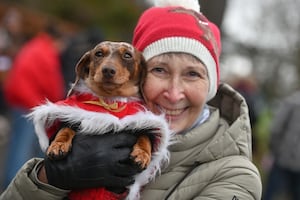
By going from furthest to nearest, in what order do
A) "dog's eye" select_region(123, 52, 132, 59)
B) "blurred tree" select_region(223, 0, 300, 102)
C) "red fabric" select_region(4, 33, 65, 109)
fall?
1. "blurred tree" select_region(223, 0, 300, 102)
2. "red fabric" select_region(4, 33, 65, 109)
3. "dog's eye" select_region(123, 52, 132, 59)

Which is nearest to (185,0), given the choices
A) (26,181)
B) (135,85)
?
(135,85)

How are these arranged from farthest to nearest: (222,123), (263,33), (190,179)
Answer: (263,33) → (222,123) → (190,179)

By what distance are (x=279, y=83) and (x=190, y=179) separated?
20.1 metres

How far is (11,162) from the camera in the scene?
734cm

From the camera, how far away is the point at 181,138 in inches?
114

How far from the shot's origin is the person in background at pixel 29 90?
7223 millimetres

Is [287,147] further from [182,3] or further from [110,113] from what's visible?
[110,113]

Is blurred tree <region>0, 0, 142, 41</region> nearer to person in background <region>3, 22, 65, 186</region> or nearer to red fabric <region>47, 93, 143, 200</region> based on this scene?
person in background <region>3, 22, 65, 186</region>

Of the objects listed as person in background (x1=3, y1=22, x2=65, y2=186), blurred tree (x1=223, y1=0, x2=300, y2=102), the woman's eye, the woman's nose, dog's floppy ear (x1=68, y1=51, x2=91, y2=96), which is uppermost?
dog's floppy ear (x1=68, y1=51, x2=91, y2=96)

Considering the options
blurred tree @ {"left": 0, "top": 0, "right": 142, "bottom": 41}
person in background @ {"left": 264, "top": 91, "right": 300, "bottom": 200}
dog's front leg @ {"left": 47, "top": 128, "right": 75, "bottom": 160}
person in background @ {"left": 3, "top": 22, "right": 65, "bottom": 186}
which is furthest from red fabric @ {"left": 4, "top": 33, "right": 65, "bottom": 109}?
blurred tree @ {"left": 0, "top": 0, "right": 142, "bottom": 41}

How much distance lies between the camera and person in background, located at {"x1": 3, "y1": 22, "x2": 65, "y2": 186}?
722 centimetres

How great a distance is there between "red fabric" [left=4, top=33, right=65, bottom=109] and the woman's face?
4315mm

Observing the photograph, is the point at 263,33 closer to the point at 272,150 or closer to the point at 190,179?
the point at 272,150

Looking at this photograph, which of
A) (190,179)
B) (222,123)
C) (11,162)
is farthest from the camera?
(11,162)
